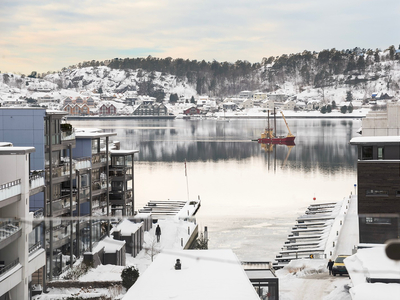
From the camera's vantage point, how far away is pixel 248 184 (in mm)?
21000

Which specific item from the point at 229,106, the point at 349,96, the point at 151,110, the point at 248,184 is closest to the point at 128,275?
the point at 248,184

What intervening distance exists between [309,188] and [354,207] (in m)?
5.59

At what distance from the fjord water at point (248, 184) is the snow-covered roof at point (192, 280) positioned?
14.1ft

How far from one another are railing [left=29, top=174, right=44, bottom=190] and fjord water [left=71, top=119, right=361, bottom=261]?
192 cm

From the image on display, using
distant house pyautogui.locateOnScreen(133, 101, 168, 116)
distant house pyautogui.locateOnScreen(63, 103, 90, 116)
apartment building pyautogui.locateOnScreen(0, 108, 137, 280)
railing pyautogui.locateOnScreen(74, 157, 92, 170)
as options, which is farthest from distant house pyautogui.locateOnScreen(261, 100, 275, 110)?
railing pyautogui.locateOnScreen(74, 157, 92, 170)

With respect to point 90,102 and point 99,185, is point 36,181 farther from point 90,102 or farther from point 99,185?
point 90,102

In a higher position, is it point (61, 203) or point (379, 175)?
point (379, 175)

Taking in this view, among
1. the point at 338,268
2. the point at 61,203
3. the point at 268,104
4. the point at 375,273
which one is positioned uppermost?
the point at 268,104

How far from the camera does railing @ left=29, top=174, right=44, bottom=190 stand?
248 inches

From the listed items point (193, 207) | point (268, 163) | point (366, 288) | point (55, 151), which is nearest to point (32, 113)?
point (55, 151)

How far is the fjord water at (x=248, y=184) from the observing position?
1120 centimetres

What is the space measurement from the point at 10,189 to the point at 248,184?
1622cm

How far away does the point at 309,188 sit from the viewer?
19.6 meters

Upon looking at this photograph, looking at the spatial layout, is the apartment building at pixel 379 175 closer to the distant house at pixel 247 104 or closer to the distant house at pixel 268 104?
the distant house at pixel 268 104
